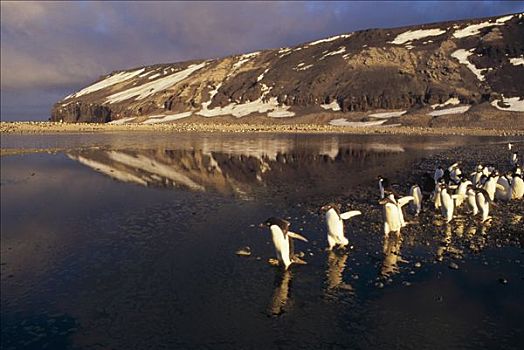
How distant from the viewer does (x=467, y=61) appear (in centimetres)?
9994

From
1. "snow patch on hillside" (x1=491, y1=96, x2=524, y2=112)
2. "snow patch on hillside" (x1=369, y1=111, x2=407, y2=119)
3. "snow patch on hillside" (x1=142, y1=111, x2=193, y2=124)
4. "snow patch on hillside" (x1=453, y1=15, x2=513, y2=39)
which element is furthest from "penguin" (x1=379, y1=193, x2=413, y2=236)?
"snow patch on hillside" (x1=453, y1=15, x2=513, y2=39)

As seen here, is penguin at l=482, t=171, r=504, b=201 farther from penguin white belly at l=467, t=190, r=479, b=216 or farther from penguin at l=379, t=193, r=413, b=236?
penguin at l=379, t=193, r=413, b=236

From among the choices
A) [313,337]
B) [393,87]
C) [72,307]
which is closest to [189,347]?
[313,337]

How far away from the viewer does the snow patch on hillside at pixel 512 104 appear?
77.5 metres

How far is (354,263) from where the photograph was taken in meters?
12.4

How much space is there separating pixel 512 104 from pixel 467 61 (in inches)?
925

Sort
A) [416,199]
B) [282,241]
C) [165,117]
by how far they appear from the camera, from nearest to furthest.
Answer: [282,241] → [416,199] → [165,117]

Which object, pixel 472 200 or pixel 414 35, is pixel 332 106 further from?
pixel 472 200

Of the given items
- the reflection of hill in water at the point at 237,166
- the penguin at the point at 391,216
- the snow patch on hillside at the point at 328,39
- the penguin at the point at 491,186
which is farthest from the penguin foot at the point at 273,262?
the snow patch on hillside at the point at 328,39

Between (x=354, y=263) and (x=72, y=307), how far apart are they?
6762 millimetres

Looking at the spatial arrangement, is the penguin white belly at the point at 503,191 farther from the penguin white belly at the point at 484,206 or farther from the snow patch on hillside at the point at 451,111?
the snow patch on hillside at the point at 451,111

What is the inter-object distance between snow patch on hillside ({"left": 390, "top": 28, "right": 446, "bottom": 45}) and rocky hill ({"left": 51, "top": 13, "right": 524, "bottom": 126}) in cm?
25

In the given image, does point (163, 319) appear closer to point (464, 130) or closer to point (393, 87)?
point (464, 130)

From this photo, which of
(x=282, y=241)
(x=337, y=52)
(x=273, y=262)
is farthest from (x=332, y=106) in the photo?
(x=282, y=241)
